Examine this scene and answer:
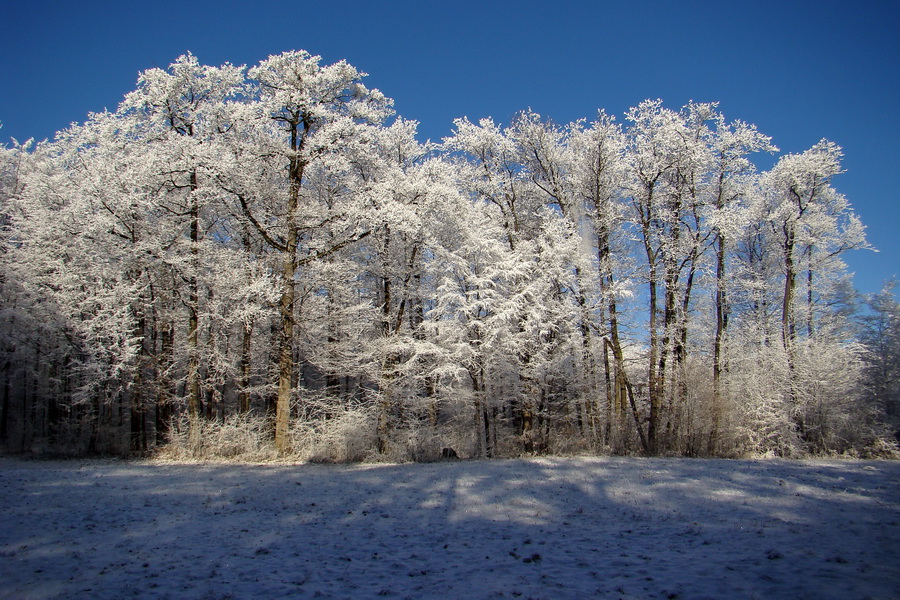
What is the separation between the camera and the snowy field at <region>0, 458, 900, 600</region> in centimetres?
376

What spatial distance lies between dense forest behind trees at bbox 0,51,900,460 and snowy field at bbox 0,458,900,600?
242 inches

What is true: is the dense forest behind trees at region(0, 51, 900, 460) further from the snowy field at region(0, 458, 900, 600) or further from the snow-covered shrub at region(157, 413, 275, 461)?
the snowy field at region(0, 458, 900, 600)

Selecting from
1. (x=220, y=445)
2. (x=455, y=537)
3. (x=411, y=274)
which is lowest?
(x=220, y=445)

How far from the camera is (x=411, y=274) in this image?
18203 mm

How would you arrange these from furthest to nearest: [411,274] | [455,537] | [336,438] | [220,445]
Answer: [411,274]
[336,438]
[220,445]
[455,537]

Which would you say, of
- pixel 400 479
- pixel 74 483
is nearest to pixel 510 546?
pixel 400 479

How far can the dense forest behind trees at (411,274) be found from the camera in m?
14.5

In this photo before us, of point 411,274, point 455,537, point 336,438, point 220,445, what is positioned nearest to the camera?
point 455,537

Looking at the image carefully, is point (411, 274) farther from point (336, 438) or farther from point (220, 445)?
point (220, 445)

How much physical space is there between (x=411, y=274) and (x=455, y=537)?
13481mm

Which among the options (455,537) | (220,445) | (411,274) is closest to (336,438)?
(220,445)

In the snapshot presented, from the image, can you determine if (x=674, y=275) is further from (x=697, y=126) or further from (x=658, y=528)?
(x=658, y=528)

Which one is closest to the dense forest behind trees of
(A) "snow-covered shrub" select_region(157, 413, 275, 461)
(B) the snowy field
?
(A) "snow-covered shrub" select_region(157, 413, 275, 461)

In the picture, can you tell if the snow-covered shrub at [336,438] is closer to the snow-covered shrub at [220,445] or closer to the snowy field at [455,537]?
the snow-covered shrub at [220,445]
